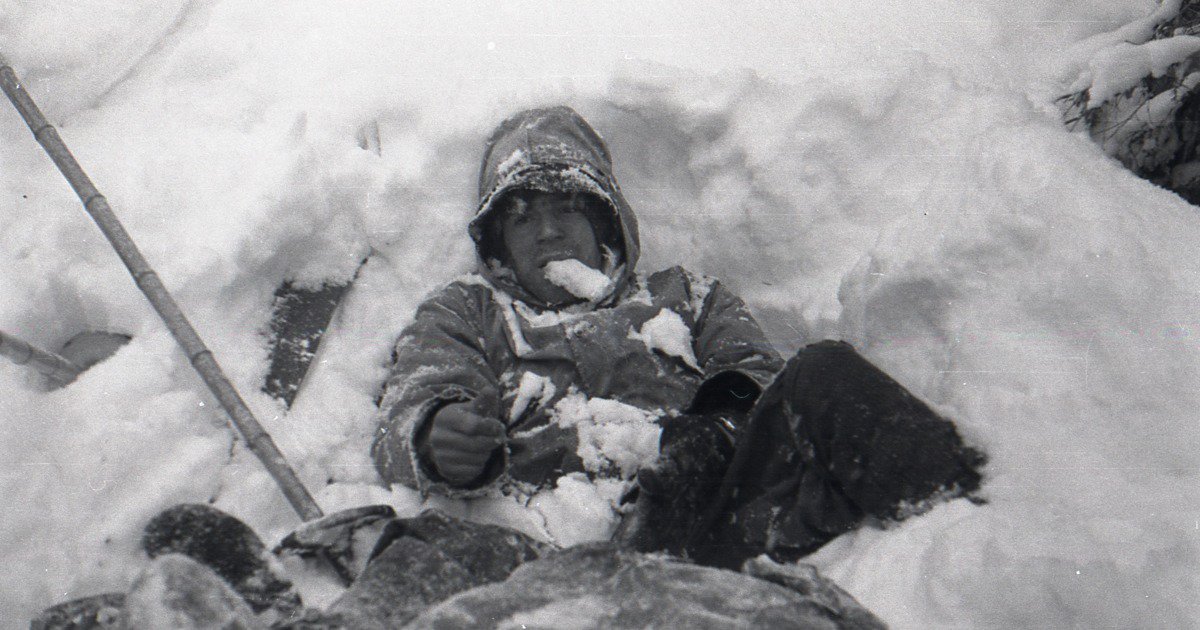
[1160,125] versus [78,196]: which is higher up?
[1160,125]

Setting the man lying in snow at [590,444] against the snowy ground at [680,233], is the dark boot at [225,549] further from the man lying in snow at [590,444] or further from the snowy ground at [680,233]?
the snowy ground at [680,233]

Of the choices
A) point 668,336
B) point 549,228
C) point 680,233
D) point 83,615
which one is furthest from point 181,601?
point 680,233

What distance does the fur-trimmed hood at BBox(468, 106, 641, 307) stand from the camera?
114 inches

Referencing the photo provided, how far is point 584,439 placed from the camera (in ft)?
7.98

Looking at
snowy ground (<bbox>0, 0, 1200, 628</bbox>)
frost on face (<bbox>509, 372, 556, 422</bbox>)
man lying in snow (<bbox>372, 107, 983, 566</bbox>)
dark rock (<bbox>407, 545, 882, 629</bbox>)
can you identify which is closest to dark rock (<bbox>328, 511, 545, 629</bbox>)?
dark rock (<bbox>407, 545, 882, 629</bbox>)

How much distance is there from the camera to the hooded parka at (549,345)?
2.38 meters

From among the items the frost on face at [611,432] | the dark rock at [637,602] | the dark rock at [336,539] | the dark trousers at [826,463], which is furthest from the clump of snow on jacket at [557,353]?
the dark rock at [637,602]

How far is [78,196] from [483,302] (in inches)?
48.6

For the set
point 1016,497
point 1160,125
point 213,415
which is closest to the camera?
point 1016,497

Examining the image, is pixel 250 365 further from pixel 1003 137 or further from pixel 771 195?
pixel 1003 137

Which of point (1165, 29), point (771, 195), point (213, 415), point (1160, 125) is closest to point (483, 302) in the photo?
point (213, 415)

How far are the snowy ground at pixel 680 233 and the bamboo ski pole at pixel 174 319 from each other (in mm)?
180

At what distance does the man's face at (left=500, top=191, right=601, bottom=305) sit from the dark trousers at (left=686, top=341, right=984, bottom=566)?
116 cm

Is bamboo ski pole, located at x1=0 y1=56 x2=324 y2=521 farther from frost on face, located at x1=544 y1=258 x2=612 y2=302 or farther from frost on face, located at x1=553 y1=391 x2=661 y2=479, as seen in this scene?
frost on face, located at x1=544 y1=258 x2=612 y2=302
